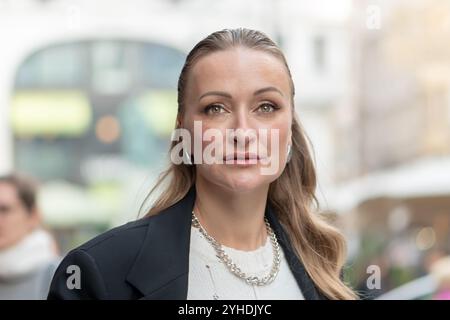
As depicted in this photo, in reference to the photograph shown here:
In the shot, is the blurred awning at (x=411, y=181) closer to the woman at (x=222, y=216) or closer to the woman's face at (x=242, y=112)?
the woman at (x=222, y=216)

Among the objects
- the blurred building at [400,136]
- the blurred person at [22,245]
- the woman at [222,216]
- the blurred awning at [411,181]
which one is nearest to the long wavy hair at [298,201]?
the woman at [222,216]

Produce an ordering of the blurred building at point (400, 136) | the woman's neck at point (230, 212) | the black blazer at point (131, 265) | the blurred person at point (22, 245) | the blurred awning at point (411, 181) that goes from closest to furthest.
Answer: the black blazer at point (131, 265)
the woman's neck at point (230, 212)
the blurred person at point (22, 245)
the blurred building at point (400, 136)
the blurred awning at point (411, 181)

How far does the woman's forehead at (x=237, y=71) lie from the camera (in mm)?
1174

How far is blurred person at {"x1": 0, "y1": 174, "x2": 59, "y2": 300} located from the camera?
2926mm

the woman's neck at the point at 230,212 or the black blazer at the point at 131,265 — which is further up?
the woman's neck at the point at 230,212

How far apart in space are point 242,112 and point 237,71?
6 centimetres

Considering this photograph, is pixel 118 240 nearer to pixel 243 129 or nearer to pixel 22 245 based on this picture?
pixel 243 129

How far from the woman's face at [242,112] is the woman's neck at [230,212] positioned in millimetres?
45

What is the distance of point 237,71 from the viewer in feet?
3.85

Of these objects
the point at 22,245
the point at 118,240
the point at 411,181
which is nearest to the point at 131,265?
the point at 118,240

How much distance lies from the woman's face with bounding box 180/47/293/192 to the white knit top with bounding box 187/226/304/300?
116 mm

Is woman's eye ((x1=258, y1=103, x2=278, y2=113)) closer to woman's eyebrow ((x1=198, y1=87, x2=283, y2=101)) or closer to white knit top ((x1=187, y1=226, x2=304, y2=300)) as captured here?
woman's eyebrow ((x1=198, y1=87, x2=283, y2=101))
